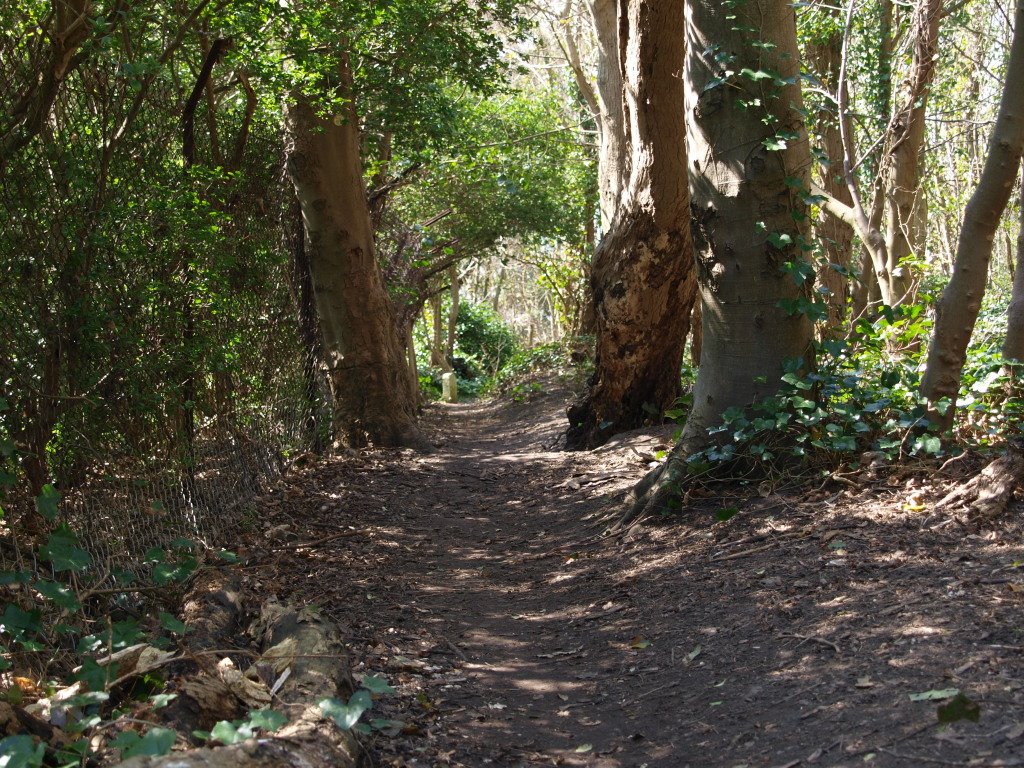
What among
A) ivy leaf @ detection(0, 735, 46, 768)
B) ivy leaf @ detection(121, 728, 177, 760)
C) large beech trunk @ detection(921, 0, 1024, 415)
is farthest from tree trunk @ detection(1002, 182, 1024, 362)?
ivy leaf @ detection(0, 735, 46, 768)

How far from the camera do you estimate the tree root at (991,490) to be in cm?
436

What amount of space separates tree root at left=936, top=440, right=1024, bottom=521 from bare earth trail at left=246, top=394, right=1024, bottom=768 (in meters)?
0.17

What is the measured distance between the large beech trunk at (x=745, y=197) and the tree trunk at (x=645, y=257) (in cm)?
227

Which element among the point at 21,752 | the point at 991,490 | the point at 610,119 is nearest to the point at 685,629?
the point at 991,490

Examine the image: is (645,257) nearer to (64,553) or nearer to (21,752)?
(64,553)

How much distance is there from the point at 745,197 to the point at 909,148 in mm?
7264

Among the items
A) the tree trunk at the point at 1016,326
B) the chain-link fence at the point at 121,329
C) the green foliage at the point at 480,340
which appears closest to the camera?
the chain-link fence at the point at 121,329

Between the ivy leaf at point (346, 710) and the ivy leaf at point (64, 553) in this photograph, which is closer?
the ivy leaf at point (346, 710)

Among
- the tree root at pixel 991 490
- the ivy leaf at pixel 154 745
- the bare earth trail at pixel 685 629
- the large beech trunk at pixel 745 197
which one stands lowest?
the bare earth trail at pixel 685 629

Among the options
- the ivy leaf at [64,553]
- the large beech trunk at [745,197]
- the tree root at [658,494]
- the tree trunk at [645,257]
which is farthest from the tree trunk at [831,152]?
the ivy leaf at [64,553]

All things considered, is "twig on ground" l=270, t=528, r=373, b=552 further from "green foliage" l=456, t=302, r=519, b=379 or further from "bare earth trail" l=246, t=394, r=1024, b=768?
"green foliage" l=456, t=302, r=519, b=379

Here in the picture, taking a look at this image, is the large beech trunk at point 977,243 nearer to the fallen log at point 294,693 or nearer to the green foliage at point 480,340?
the fallen log at point 294,693

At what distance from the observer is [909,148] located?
38.3 ft

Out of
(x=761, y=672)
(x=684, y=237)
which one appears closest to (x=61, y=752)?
(x=761, y=672)
